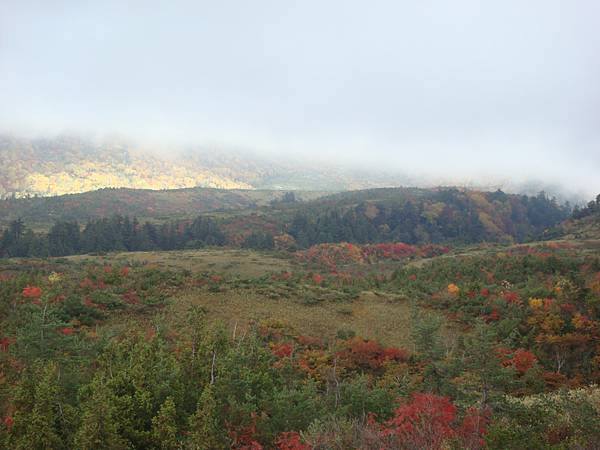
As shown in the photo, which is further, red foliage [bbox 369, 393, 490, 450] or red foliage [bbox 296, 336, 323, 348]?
red foliage [bbox 296, 336, 323, 348]

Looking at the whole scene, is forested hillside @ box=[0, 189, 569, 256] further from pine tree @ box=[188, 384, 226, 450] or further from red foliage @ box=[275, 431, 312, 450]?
red foliage @ box=[275, 431, 312, 450]

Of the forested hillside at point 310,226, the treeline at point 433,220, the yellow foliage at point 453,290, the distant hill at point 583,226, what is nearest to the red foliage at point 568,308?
the yellow foliage at point 453,290

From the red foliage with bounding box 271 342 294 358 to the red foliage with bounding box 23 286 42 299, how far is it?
20532 millimetres

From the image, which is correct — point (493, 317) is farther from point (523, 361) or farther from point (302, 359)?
point (302, 359)

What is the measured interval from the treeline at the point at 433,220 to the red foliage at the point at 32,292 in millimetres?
88815

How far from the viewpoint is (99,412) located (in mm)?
14844

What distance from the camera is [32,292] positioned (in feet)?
123

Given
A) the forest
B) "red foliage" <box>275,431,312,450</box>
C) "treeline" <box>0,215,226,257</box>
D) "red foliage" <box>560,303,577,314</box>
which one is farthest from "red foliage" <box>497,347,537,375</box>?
"treeline" <box>0,215,226,257</box>

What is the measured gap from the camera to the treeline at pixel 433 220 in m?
136

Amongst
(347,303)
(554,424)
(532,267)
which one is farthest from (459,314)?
(554,424)

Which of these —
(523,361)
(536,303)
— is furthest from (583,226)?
(523,361)

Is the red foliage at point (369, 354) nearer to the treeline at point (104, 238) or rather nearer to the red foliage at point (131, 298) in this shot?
the red foliage at point (131, 298)

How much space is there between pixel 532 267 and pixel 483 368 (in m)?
43.2

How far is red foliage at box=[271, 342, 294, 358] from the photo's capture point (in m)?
31.2
